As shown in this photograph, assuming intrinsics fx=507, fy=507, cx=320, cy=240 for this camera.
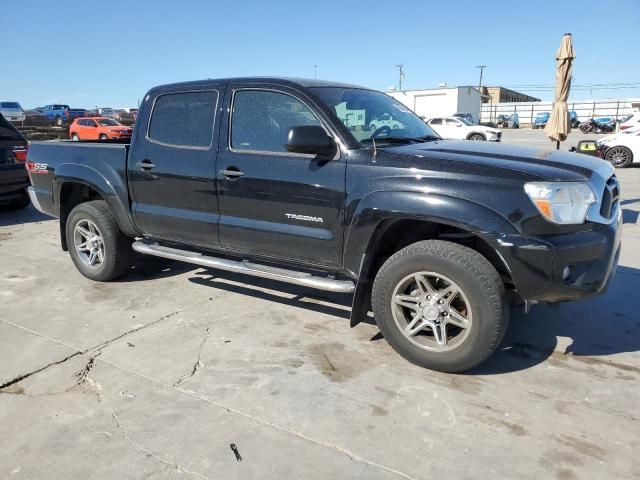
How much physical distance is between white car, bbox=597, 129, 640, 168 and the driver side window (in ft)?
47.2

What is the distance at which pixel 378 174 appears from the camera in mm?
3322

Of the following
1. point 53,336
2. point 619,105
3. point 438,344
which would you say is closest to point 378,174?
point 438,344

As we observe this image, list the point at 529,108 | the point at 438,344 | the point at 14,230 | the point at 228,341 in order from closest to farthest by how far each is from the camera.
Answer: the point at 438,344, the point at 228,341, the point at 14,230, the point at 529,108

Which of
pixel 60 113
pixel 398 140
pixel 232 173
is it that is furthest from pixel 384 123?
pixel 60 113

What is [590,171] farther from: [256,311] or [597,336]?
[256,311]

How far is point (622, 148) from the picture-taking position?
587 inches

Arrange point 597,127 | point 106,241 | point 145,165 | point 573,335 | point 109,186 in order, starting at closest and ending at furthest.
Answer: point 573,335 < point 145,165 < point 109,186 < point 106,241 < point 597,127

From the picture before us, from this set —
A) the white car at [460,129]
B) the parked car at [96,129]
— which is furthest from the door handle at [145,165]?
the parked car at [96,129]

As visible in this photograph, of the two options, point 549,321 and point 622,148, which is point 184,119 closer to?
point 549,321

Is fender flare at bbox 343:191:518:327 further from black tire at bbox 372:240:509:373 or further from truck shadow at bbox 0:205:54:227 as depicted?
truck shadow at bbox 0:205:54:227

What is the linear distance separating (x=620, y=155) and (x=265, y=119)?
14631 millimetres

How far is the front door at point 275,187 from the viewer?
3557 mm

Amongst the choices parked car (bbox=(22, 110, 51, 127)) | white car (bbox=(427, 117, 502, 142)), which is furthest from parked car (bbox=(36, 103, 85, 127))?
white car (bbox=(427, 117, 502, 142))

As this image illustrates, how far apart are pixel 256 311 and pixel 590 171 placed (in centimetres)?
275
